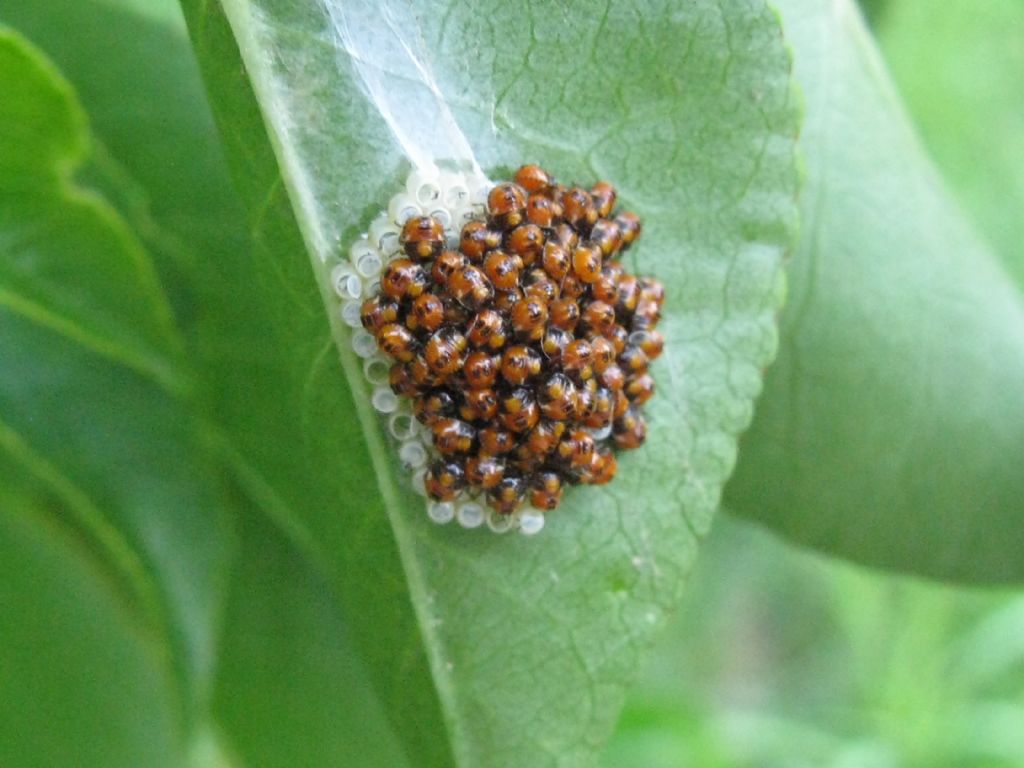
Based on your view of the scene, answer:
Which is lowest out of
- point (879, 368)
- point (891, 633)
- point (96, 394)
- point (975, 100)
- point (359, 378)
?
point (891, 633)

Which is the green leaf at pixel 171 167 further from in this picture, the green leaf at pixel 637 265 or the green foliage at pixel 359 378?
the green leaf at pixel 637 265

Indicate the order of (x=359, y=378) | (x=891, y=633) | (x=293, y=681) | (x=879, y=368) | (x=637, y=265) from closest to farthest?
1. (x=359, y=378)
2. (x=637, y=265)
3. (x=879, y=368)
4. (x=293, y=681)
5. (x=891, y=633)

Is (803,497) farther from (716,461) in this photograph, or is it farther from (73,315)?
(73,315)

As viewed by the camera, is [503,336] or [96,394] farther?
[96,394]

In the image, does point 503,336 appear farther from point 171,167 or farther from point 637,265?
point 171,167

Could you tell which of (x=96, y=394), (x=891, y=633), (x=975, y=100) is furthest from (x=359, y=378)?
(x=975, y=100)

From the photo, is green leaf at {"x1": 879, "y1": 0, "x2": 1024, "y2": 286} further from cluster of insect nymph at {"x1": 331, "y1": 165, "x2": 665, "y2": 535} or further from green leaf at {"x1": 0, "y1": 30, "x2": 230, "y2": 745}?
green leaf at {"x1": 0, "y1": 30, "x2": 230, "y2": 745}

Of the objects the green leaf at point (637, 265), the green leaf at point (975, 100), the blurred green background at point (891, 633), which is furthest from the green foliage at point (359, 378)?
the green leaf at point (975, 100)
